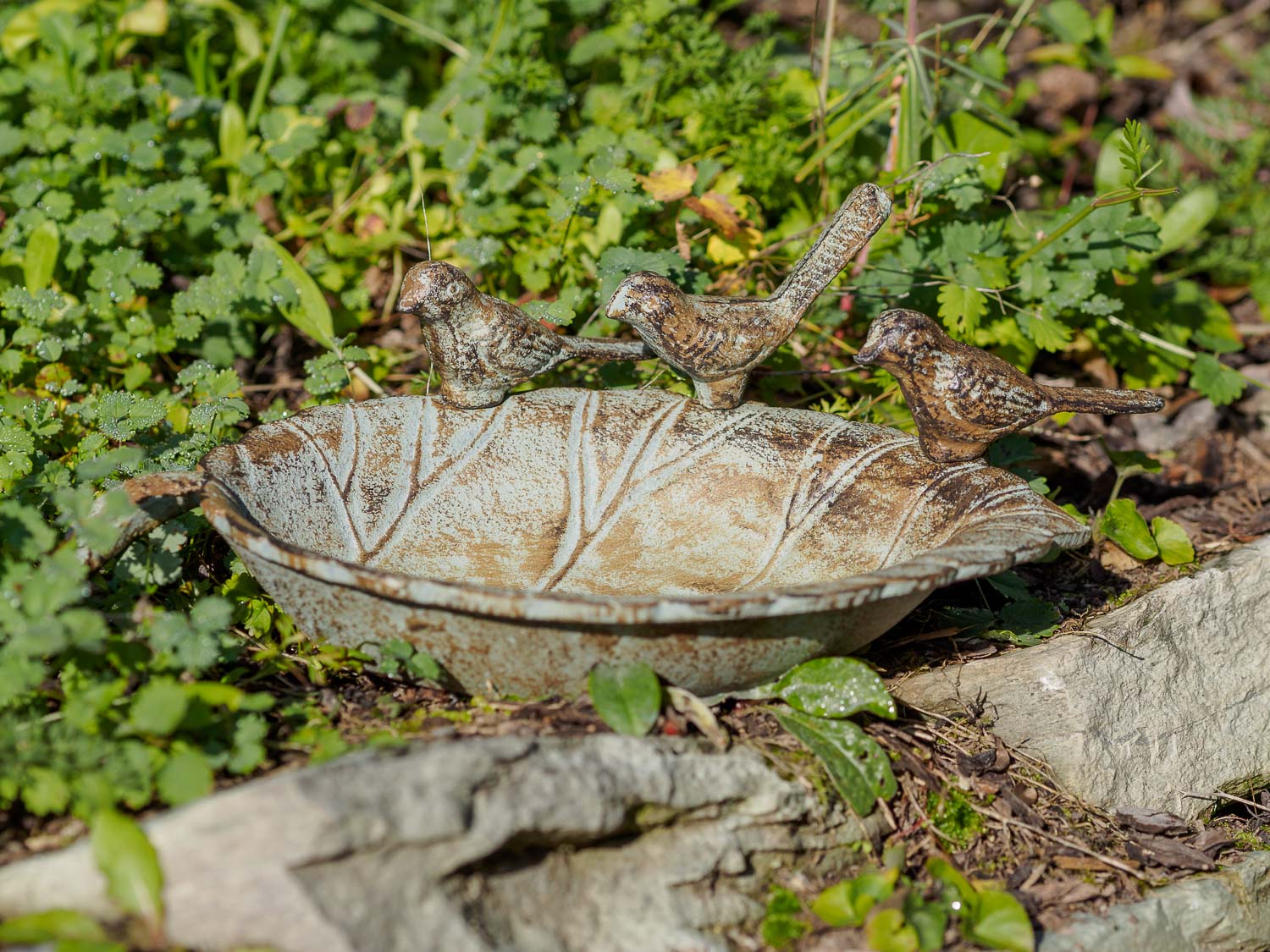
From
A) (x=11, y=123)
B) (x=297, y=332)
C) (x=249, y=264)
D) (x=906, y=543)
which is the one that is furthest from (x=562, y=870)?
(x=11, y=123)

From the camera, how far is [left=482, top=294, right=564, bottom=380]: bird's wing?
263cm

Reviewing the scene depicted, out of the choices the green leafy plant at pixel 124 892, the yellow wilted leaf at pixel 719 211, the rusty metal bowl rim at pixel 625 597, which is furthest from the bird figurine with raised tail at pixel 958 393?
the green leafy plant at pixel 124 892

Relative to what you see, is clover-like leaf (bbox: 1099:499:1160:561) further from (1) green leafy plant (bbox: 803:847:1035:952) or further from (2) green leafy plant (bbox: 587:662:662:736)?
(2) green leafy plant (bbox: 587:662:662:736)

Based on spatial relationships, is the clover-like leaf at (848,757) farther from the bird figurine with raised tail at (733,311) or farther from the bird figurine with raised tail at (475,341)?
the bird figurine with raised tail at (475,341)

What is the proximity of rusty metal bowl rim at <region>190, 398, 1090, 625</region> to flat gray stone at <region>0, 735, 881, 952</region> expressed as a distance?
0.78 ft

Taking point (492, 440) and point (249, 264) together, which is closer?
point (492, 440)

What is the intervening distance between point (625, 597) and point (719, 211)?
182 centimetres

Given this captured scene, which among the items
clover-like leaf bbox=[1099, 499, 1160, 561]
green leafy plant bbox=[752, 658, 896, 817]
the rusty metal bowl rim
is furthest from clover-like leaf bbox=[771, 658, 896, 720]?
clover-like leaf bbox=[1099, 499, 1160, 561]

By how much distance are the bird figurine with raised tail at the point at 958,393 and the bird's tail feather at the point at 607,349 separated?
52 centimetres

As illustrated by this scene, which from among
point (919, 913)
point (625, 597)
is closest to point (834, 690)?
point (919, 913)

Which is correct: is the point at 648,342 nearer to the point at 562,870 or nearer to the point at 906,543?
the point at 906,543

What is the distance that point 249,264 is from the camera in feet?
11.4

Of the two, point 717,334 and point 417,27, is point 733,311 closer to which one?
point 717,334

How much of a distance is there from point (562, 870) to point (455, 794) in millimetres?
282
